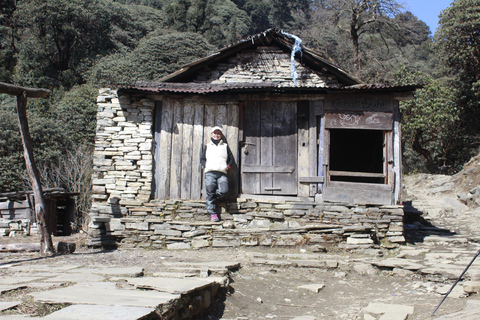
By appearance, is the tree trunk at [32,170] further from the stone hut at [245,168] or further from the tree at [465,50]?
the tree at [465,50]

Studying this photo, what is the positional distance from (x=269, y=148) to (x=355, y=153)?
4320 mm

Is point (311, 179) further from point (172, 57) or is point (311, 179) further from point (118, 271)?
point (172, 57)

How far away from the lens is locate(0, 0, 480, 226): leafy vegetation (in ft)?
59.2

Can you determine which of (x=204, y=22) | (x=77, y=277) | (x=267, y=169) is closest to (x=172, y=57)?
(x=204, y=22)

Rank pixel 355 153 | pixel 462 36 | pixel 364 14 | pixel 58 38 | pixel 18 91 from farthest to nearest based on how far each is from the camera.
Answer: pixel 58 38 → pixel 364 14 → pixel 462 36 → pixel 355 153 → pixel 18 91

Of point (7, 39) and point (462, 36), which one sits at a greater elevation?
point (7, 39)

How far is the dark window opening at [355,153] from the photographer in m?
10.6

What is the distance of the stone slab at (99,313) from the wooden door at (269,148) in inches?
196

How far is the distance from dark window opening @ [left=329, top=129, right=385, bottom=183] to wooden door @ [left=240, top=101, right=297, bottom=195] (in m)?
2.94

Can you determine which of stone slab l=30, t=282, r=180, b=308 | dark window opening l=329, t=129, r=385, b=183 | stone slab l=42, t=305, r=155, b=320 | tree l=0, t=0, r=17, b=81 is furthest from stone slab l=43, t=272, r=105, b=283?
tree l=0, t=0, r=17, b=81

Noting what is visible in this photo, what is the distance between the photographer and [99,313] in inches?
115

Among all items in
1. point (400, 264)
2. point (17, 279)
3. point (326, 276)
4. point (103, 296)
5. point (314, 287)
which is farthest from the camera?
point (400, 264)

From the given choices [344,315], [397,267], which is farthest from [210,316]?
[397,267]

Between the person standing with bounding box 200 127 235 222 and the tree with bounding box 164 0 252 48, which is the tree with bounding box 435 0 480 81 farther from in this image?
the tree with bounding box 164 0 252 48
